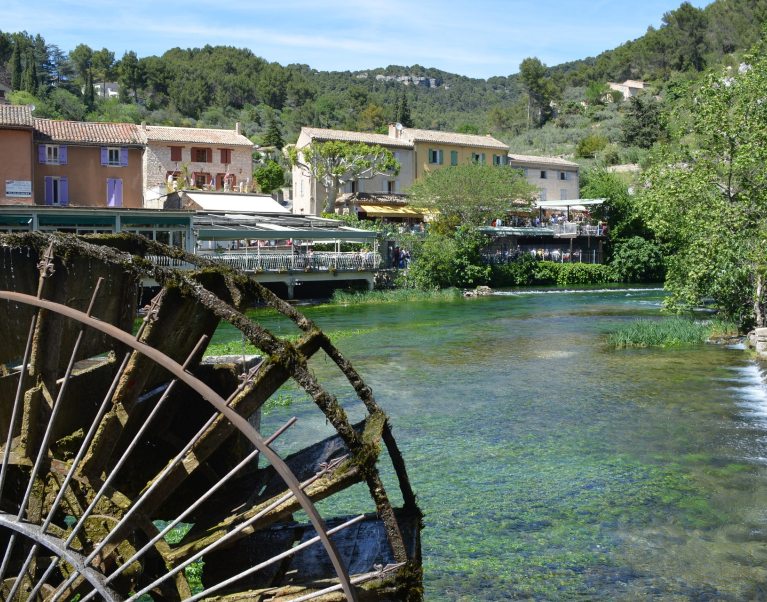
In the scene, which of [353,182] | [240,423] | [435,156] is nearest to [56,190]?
[353,182]

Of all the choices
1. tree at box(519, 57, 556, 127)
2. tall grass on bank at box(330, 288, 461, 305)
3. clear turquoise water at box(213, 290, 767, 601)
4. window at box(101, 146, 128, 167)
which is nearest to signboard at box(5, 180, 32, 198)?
window at box(101, 146, 128, 167)

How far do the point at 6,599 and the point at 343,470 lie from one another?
2.77m

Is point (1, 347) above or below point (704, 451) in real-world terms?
above

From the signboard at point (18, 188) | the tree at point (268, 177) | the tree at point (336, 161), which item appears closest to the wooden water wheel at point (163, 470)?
the signboard at point (18, 188)

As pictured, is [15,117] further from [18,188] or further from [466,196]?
[466,196]

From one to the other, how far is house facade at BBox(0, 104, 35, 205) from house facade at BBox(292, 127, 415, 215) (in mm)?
18628

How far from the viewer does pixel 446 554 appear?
963 cm

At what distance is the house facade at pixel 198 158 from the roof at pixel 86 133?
2.97 m

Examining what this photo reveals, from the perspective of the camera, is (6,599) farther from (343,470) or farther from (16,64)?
(16,64)

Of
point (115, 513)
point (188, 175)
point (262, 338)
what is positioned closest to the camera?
point (262, 338)

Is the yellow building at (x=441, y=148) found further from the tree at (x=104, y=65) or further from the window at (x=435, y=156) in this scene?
the tree at (x=104, y=65)

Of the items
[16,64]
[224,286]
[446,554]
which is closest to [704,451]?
[446,554]

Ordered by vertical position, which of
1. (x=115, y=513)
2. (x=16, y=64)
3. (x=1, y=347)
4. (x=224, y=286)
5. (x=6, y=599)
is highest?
(x=16, y=64)

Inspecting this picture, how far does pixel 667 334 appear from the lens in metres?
24.9
